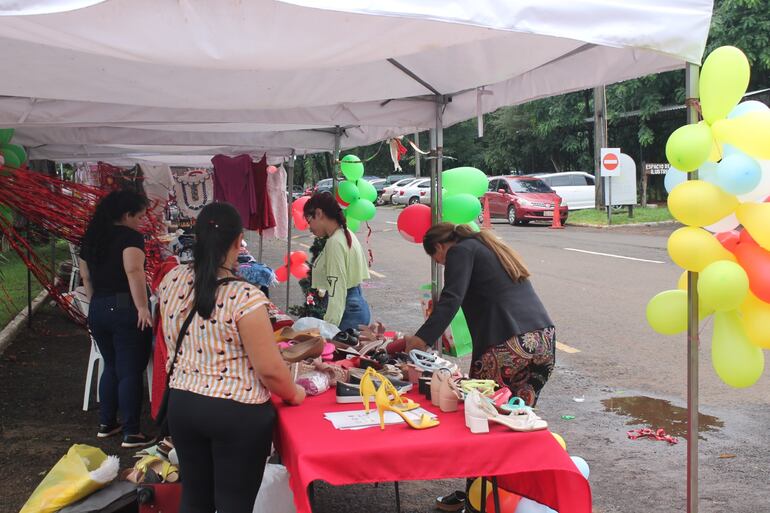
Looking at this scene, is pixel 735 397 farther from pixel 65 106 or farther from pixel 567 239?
pixel 567 239

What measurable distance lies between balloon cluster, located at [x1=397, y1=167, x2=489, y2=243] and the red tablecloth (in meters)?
2.39

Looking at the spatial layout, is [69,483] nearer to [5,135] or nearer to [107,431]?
[107,431]

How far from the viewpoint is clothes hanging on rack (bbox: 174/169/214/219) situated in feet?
36.0

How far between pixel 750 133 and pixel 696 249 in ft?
1.60

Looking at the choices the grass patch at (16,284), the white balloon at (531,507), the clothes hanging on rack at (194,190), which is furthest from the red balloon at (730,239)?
the clothes hanging on rack at (194,190)

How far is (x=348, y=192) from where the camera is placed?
7.41m

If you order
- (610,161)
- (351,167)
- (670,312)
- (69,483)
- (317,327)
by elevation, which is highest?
(610,161)

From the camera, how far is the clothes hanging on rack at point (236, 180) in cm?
869

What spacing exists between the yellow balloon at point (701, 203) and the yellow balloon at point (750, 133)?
A: 18 centimetres

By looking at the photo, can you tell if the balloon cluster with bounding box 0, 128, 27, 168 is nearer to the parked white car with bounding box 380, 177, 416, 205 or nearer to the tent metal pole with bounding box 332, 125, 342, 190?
the tent metal pole with bounding box 332, 125, 342, 190

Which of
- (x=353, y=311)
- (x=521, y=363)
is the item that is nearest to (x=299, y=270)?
(x=353, y=311)

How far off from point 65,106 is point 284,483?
10.4 ft

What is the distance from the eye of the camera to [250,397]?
2906 mm

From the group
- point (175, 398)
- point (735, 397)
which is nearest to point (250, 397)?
point (175, 398)
